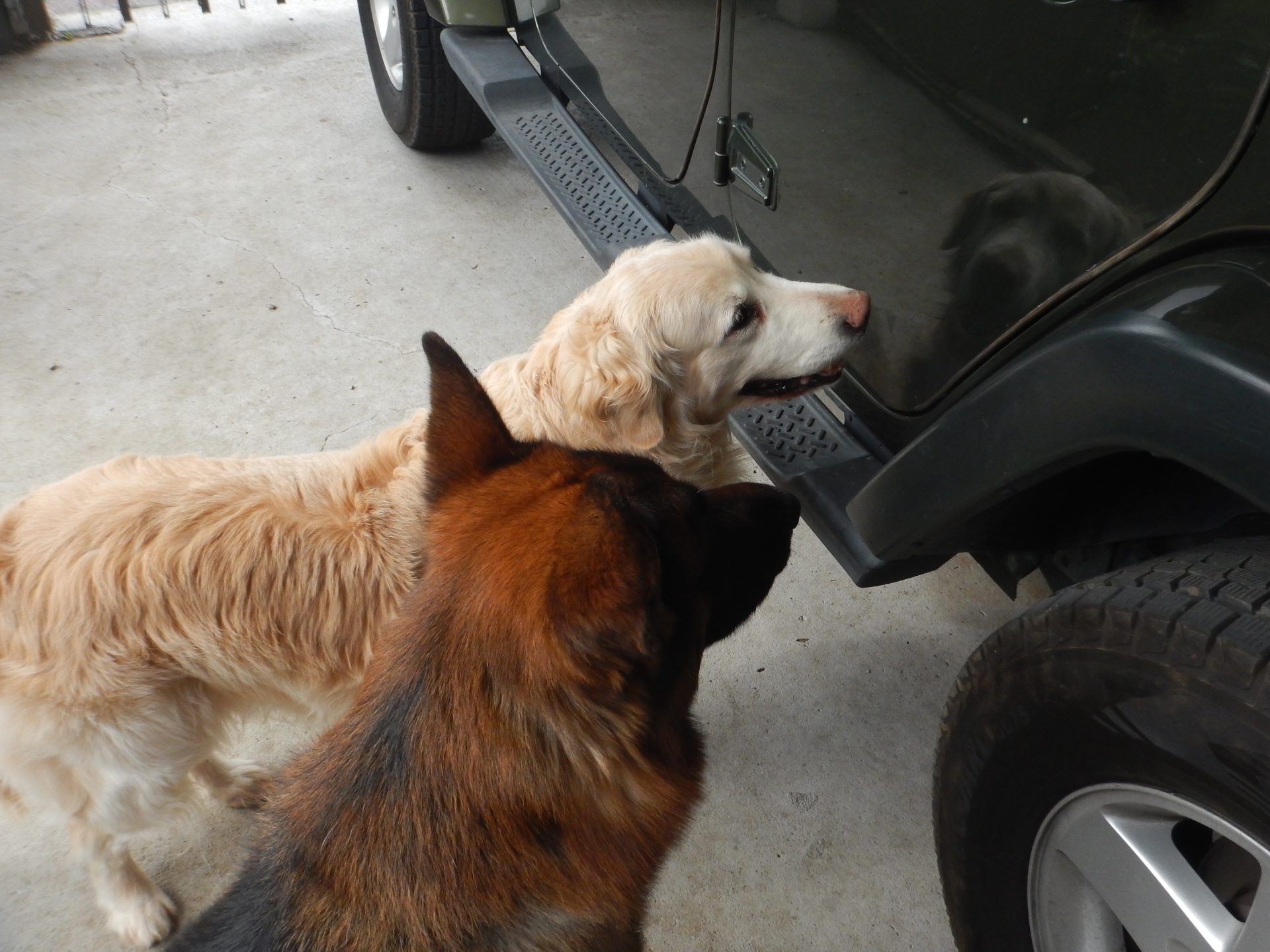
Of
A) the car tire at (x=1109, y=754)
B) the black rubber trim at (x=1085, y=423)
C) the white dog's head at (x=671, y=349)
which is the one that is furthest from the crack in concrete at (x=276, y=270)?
the car tire at (x=1109, y=754)

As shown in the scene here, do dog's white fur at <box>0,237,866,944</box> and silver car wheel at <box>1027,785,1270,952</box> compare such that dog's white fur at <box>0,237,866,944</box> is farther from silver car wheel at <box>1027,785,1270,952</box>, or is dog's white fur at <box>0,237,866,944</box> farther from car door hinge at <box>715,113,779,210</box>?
silver car wheel at <box>1027,785,1270,952</box>

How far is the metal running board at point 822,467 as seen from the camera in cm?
216

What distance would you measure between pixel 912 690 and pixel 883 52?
176cm

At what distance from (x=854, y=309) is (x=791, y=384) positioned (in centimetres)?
29


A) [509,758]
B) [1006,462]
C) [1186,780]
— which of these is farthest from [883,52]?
[509,758]

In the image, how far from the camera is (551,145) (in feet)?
11.8

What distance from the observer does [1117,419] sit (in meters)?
1.35

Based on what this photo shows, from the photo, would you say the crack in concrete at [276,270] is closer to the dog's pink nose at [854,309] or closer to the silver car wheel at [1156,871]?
the dog's pink nose at [854,309]

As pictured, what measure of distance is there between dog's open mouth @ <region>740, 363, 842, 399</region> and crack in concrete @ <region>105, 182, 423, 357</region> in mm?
1749

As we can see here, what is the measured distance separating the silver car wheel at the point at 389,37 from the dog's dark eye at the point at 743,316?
10.3 ft

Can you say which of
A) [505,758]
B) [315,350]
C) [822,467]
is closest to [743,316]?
[822,467]

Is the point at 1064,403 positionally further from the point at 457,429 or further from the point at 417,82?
the point at 417,82

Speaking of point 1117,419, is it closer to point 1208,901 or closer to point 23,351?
point 1208,901

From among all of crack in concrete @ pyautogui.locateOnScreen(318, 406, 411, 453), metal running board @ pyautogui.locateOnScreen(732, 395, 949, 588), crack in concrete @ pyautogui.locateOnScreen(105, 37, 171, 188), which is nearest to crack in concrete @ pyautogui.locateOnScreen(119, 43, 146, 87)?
crack in concrete @ pyautogui.locateOnScreen(105, 37, 171, 188)
